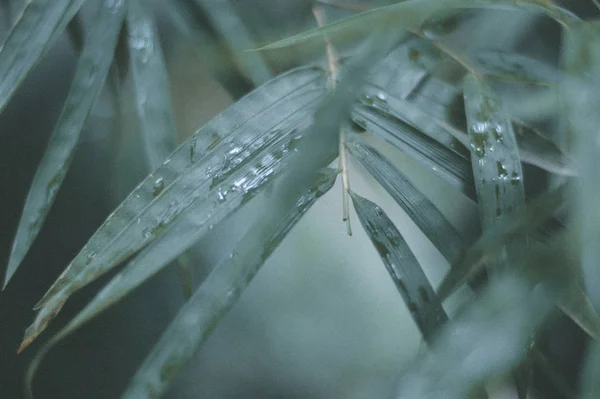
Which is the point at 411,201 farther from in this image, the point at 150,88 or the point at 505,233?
the point at 150,88

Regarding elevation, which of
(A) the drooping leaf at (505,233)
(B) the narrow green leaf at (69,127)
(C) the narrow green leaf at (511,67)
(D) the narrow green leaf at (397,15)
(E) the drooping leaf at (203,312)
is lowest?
(A) the drooping leaf at (505,233)

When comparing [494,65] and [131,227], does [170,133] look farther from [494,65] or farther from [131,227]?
[494,65]

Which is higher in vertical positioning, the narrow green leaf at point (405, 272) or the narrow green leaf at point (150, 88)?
the narrow green leaf at point (150, 88)

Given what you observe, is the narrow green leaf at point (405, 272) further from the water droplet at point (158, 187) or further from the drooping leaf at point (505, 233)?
the water droplet at point (158, 187)

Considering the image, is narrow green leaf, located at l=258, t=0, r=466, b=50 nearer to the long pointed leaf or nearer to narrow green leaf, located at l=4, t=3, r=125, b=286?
the long pointed leaf

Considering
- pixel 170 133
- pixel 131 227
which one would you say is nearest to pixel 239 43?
pixel 170 133

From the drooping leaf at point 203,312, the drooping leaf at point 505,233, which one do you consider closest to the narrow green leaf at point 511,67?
the drooping leaf at point 505,233
